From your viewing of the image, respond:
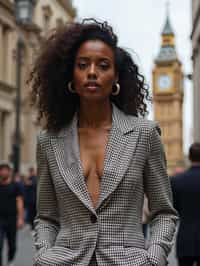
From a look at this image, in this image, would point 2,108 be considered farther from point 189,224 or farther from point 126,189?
point 126,189

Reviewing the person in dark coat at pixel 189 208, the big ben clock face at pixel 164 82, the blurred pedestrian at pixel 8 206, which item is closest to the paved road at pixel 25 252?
the blurred pedestrian at pixel 8 206

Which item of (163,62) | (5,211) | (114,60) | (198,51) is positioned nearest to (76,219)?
(114,60)

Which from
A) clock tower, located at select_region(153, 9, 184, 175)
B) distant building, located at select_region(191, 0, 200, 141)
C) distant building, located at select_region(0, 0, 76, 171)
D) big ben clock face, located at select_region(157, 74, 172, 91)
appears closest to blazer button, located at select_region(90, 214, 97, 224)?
distant building, located at select_region(0, 0, 76, 171)

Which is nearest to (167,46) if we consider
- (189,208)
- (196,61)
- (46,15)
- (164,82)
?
(164,82)

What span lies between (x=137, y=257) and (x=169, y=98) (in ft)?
486

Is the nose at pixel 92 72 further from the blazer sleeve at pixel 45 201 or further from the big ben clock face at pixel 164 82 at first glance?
the big ben clock face at pixel 164 82

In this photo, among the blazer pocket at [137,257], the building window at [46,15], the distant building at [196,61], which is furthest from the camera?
the building window at [46,15]

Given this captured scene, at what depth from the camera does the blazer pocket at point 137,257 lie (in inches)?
109

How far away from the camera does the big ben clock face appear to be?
152 meters

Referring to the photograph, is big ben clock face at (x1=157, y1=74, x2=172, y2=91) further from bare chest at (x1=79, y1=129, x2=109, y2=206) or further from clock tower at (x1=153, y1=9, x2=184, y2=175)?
bare chest at (x1=79, y1=129, x2=109, y2=206)

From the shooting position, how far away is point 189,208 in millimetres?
7328

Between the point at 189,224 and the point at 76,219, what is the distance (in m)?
4.47

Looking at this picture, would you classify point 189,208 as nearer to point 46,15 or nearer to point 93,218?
point 93,218

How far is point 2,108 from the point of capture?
3703 centimetres
